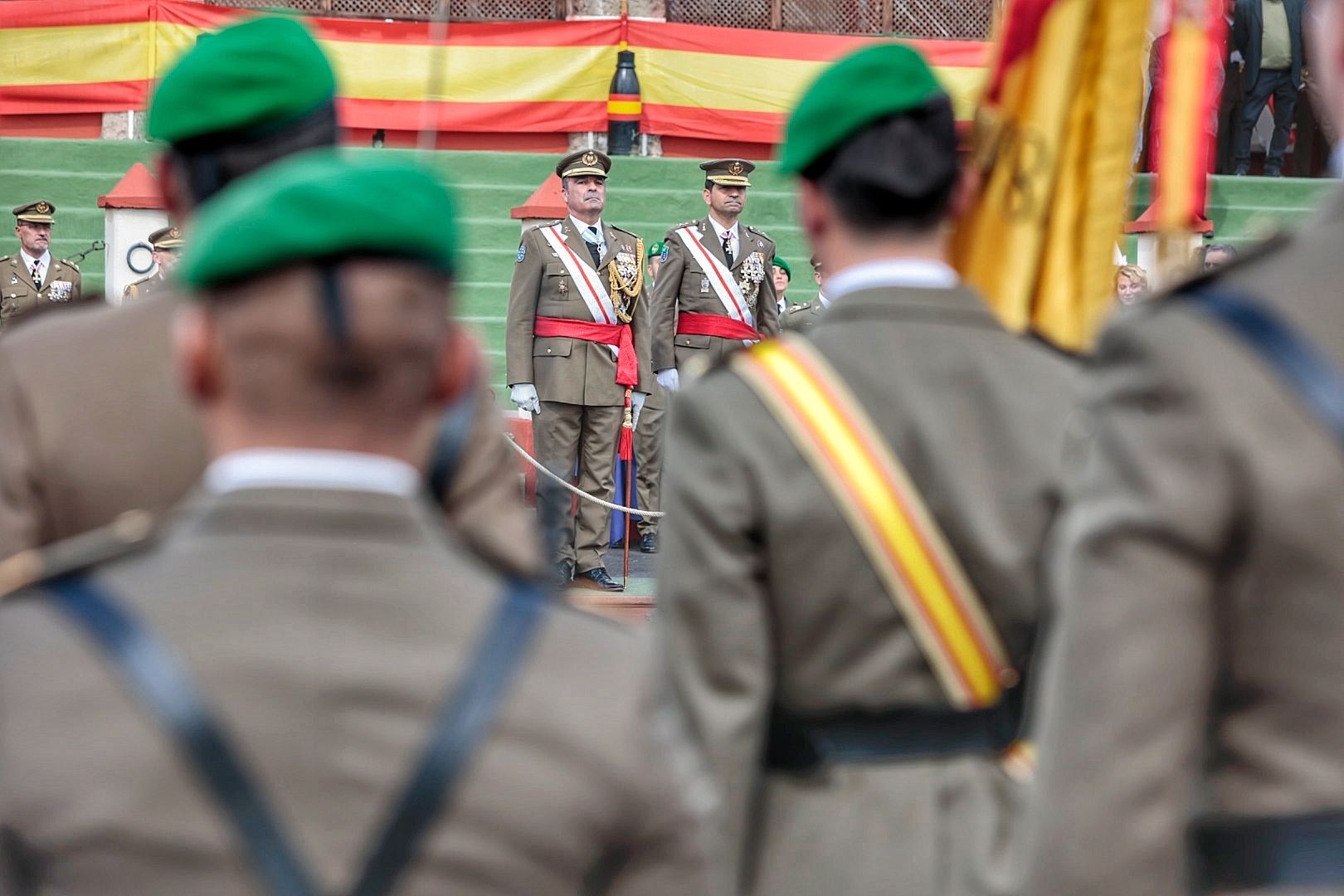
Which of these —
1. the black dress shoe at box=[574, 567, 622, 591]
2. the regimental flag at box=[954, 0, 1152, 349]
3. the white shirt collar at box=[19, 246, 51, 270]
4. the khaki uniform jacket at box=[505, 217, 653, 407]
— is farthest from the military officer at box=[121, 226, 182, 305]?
the regimental flag at box=[954, 0, 1152, 349]

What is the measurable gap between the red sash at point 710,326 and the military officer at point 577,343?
680 millimetres

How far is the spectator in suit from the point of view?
63.6 ft

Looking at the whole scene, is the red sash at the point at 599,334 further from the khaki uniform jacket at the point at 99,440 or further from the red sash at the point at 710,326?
the khaki uniform jacket at the point at 99,440

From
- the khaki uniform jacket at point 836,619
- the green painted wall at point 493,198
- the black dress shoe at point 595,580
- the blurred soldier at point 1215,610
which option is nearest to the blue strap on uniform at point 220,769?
the blurred soldier at point 1215,610

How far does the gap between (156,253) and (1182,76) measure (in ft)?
37.1

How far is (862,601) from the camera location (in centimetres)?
270

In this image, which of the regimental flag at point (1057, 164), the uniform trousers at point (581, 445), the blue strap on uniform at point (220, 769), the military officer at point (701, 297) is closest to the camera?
the blue strap on uniform at point (220, 769)

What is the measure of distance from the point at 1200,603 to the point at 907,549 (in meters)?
0.91

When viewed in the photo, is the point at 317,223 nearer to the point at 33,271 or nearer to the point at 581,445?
the point at 581,445

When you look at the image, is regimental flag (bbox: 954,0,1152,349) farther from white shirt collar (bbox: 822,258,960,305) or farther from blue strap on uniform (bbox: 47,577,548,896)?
blue strap on uniform (bbox: 47,577,548,896)

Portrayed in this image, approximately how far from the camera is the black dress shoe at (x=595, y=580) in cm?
1062

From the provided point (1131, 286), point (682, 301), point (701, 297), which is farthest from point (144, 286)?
point (1131, 286)

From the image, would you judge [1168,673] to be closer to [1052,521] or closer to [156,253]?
[1052,521]

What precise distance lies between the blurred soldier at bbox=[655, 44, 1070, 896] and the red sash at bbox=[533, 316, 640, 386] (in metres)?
8.52
